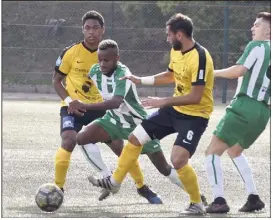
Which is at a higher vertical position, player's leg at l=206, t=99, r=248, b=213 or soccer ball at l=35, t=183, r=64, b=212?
player's leg at l=206, t=99, r=248, b=213

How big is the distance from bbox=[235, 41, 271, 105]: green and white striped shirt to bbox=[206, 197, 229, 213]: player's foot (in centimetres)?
98

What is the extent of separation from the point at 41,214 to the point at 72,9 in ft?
72.8

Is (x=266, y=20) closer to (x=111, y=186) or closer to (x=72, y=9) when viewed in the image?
(x=111, y=186)

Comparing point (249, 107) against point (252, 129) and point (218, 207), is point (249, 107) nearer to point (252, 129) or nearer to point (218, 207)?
point (252, 129)

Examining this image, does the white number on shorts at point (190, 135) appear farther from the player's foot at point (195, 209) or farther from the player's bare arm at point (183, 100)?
the player's foot at point (195, 209)

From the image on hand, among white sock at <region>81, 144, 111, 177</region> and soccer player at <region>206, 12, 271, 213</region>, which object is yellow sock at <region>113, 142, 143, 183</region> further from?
white sock at <region>81, 144, 111, 177</region>

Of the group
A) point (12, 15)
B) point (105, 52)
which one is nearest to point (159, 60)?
point (12, 15)

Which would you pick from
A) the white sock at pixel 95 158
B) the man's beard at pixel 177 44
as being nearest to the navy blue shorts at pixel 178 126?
the man's beard at pixel 177 44

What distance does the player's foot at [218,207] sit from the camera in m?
7.91

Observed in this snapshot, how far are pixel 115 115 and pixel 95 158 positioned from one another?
50cm

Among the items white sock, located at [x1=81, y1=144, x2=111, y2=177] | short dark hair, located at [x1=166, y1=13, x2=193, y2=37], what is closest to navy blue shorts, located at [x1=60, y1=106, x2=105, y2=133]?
white sock, located at [x1=81, y1=144, x2=111, y2=177]

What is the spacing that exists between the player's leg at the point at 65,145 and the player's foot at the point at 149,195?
77 centimetres

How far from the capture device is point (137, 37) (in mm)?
28016

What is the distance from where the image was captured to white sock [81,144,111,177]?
910 cm
